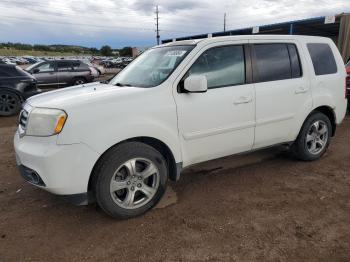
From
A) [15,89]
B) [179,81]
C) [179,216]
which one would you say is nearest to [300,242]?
[179,216]

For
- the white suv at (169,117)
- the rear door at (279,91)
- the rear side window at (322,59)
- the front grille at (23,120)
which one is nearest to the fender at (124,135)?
the white suv at (169,117)

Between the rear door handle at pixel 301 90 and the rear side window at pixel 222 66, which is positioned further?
the rear door handle at pixel 301 90

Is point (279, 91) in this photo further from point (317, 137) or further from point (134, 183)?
point (134, 183)

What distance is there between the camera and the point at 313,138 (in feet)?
15.9

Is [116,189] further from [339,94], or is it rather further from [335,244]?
[339,94]

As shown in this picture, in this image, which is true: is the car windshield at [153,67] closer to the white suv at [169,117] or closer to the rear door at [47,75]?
the white suv at [169,117]

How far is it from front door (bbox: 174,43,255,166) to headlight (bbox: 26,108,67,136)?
118cm

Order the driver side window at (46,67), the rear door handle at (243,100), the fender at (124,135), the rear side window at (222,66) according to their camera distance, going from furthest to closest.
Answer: the driver side window at (46,67) → the rear door handle at (243,100) → the rear side window at (222,66) → the fender at (124,135)

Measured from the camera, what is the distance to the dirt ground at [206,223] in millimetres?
2791

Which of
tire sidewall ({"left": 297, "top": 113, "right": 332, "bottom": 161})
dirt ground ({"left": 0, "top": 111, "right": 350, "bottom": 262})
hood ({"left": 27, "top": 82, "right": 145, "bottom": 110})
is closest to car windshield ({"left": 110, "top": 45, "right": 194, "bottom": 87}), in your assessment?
hood ({"left": 27, "top": 82, "right": 145, "bottom": 110})

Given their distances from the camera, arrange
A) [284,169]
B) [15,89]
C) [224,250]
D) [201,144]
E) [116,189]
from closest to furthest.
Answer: [224,250] → [116,189] → [201,144] → [284,169] → [15,89]

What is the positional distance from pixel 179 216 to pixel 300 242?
1187 mm

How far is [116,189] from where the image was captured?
3.17 meters

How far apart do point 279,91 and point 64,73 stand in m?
12.9
